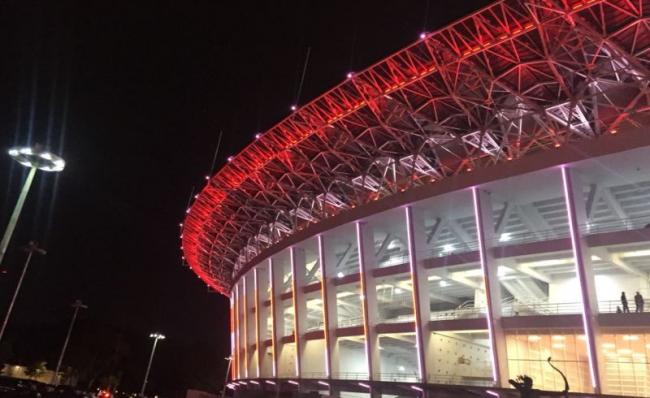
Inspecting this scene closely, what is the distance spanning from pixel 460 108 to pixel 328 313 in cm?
1488

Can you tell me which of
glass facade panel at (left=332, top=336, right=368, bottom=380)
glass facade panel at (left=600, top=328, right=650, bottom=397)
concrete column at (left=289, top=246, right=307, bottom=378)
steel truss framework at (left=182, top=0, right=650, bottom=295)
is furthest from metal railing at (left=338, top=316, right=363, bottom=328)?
glass facade panel at (left=600, top=328, right=650, bottom=397)

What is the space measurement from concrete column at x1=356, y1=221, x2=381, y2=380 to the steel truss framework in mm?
2849

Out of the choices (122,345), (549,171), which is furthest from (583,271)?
(122,345)

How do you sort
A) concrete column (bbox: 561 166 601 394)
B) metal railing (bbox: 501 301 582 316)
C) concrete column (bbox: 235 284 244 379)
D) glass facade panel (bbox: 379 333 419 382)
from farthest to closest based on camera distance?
concrete column (bbox: 235 284 244 379) < glass facade panel (bbox: 379 333 419 382) < metal railing (bbox: 501 301 582 316) < concrete column (bbox: 561 166 601 394)

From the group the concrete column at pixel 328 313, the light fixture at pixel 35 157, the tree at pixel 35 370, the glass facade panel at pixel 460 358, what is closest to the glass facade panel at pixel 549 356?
the glass facade panel at pixel 460 358

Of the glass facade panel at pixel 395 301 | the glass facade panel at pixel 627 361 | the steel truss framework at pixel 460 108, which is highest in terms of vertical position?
the steel truss framework at pixel 460 108

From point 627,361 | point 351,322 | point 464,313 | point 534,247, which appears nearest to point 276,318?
point 351,322

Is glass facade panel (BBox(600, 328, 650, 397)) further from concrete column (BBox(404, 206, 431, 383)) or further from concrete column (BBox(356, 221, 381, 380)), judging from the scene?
concrete column (BBox(356, 221, 381, 380))

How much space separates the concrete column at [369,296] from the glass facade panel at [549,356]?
298 inches

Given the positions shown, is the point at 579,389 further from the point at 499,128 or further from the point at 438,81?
the point at 438,81

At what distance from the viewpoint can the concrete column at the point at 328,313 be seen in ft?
107

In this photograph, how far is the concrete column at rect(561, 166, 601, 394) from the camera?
21.5 m

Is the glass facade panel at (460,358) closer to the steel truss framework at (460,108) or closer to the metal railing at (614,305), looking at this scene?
the metal railing at (614,305)

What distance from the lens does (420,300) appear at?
27.8 m
